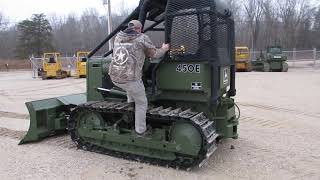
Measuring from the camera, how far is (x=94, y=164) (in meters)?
6.63

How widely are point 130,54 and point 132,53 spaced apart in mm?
33

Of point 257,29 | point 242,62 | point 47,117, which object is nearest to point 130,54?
point 47,117

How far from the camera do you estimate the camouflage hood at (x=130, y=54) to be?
6.40 m

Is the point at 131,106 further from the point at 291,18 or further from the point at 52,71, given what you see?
the point at 291,18

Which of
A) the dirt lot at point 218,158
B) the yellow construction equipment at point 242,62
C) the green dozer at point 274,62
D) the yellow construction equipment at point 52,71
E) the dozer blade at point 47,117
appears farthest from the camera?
the green dozer at point 274,62

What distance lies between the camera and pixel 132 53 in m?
6.39

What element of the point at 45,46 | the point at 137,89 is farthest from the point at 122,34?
the point at 45,46

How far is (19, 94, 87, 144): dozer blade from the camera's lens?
26.0 ft

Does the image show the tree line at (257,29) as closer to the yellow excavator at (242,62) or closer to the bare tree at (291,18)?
the bare tree at (291,18)

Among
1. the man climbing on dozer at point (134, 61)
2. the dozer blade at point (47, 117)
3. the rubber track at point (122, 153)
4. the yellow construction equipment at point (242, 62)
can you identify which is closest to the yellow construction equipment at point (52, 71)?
the yellow construction equipment at point (242, 62)

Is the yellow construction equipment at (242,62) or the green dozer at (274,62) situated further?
the green dozer at (274,62)

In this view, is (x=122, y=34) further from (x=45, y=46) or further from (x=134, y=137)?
(x=45, y=46)

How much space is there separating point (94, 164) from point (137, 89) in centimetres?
132

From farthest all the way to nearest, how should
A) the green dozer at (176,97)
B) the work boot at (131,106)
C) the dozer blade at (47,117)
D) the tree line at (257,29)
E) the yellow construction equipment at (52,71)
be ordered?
the tree line at (257,29) → the yellow construction equipment at (52,71) → the dozer blade at (47,117) → the work boot at (131,106) → the green dozer at (176,97)
